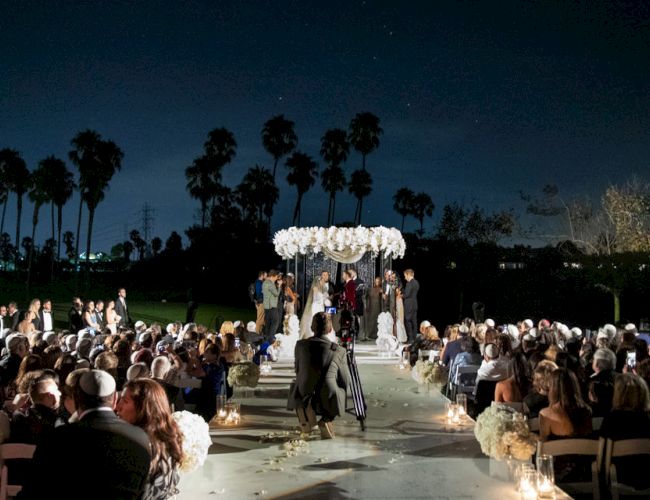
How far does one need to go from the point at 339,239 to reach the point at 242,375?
24.6 ft

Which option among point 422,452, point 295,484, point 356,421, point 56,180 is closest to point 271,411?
point 356,421

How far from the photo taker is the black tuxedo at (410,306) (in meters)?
16.5

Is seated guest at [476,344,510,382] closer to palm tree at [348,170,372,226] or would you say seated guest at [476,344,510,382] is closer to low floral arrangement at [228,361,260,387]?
low floral arrangement at [228,361,260,387]

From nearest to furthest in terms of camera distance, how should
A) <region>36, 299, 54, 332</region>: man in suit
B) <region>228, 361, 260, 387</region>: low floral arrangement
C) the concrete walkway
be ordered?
1. the concrete walkway
2. <region>228, 361, 260, 387</region>: low floral arrangement
3. <region>36, 299, 54, 332</region>: man in suit

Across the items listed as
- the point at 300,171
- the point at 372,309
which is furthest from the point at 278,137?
the point at 372,309

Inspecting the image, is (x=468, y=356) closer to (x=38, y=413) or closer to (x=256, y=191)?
(x=38, y=413)

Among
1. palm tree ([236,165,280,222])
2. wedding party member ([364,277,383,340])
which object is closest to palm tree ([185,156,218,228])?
palm tree ([236,165,280,222])

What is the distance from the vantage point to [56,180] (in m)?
51.2

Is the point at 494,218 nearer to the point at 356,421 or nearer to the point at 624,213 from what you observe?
the point at 624,213

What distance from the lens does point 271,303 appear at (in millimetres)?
16172

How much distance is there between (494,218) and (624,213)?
7213 millimetres

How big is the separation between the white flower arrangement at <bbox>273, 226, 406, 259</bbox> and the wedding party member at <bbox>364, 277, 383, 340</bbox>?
1293 mm

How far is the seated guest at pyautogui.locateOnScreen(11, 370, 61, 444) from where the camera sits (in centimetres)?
489

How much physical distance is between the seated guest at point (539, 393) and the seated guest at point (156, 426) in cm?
383
